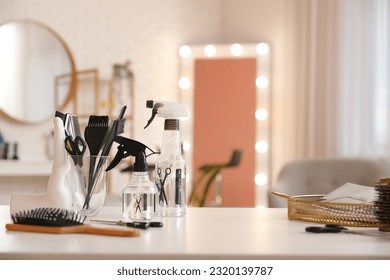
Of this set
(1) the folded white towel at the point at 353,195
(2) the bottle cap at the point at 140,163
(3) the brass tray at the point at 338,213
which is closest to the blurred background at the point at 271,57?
(1) the folded white towel at the point at 353,195

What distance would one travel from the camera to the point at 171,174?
1.46 metres

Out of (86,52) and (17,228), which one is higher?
(86,52)

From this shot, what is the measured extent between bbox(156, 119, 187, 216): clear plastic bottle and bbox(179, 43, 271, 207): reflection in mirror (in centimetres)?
374

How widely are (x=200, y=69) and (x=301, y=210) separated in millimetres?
4010

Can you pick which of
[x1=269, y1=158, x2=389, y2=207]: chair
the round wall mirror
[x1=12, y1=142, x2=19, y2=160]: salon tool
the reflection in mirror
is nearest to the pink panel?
the reflection in mirror

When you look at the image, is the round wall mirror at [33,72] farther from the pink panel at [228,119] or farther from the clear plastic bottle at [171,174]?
→ the clear plastic bottle at [171,174]

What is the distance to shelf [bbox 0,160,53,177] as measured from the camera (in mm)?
4223

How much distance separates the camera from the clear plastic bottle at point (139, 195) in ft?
4.41

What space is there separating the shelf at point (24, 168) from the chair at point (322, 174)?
2.02 m

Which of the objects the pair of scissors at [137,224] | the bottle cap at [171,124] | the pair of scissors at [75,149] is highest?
the bottle cap at [171,124]

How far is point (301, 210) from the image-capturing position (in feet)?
4.77
